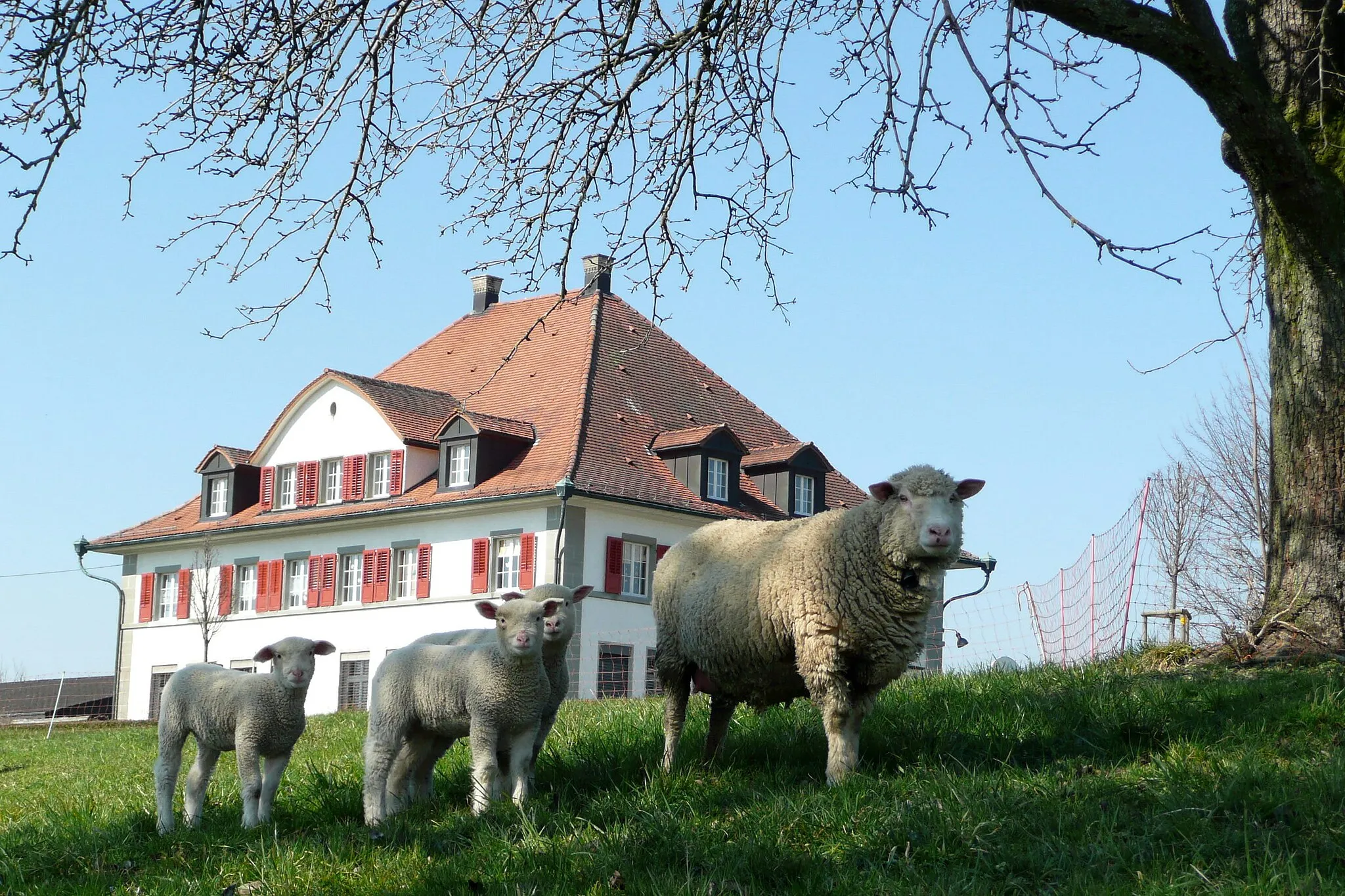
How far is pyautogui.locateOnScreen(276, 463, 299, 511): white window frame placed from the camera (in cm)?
4562

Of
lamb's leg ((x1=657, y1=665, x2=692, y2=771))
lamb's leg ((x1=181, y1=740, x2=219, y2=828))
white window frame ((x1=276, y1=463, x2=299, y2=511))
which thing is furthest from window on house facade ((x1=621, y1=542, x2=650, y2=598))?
lamb's leg ((x1=657, y1=665, x2=692, y2=771))

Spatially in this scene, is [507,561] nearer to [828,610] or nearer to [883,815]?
[828,610]

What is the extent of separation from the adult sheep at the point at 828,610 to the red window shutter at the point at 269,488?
128 ft

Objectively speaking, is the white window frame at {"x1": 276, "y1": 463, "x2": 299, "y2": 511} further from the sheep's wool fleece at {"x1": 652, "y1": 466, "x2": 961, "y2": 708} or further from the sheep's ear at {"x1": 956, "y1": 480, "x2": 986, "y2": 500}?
the sheep's ear at {"x1": 956, "y1": 480, "x2": 986, "y2": 500}

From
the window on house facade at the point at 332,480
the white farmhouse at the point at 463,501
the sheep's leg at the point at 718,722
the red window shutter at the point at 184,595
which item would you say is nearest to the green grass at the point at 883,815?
the sheep's leg at the point at 718,722

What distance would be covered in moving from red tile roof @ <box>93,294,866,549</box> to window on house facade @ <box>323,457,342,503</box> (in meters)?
0.34

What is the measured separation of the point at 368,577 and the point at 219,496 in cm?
756

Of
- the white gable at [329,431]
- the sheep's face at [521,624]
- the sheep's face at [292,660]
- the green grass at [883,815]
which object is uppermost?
the white gable at [329,431]

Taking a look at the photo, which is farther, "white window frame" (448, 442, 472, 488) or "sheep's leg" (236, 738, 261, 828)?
"white window frame" (448, 442, 472, 488)

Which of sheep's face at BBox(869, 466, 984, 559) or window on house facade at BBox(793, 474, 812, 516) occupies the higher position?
window on house facade at BBox(793, 474, 812, 516)

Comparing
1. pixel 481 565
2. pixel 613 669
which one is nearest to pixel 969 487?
pixel 613 669

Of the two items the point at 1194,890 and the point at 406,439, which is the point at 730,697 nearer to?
the point at 1194,890

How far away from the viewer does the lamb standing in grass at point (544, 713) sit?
8.11m

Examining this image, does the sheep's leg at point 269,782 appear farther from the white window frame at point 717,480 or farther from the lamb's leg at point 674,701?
the white window frame at point 717,480
